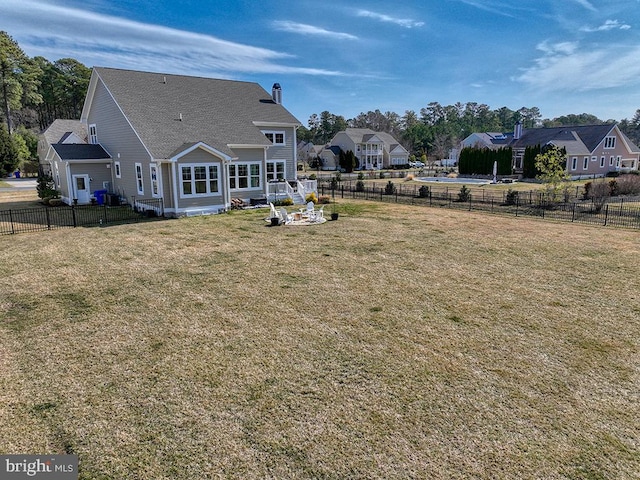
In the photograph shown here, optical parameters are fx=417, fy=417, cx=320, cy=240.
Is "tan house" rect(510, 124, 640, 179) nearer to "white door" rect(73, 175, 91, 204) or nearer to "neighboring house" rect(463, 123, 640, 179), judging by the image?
"neighboring house" rect(463, 123, 640, 179)

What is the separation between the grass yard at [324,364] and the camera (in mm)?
4824

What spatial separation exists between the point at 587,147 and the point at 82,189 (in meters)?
55.3

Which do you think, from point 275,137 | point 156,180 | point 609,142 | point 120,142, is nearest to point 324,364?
point 156,180

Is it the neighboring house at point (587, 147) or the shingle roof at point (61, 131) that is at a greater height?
the shingle roof at point (61, 131)

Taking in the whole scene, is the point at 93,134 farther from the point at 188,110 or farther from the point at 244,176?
the point at 244,176

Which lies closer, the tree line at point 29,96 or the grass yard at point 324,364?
the grass yard at point 324,364

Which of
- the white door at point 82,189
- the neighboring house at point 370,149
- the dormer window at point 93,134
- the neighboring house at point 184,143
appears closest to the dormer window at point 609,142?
the neighboring house at point 370,149

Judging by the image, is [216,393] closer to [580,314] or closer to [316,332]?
[316,332]

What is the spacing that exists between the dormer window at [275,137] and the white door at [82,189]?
11580 mm

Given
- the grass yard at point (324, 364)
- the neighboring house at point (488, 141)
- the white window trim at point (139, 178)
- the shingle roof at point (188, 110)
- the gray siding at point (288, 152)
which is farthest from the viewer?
the neighboring house at point (488, 141)

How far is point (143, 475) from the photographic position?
14.7 feet

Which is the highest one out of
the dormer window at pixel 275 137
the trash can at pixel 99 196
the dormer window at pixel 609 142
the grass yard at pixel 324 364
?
the dormer window at pixel 609 142

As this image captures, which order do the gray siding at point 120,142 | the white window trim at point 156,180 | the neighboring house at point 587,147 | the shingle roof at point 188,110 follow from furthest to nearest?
the neighboring house at point 587,147
the shingle roof at point 188,110
the gray siding at point 120,142
the white window trim at point 156,180

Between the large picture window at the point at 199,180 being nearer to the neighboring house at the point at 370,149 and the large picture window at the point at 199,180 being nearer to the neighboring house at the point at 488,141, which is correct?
the neighboring house at the point at 488,141
